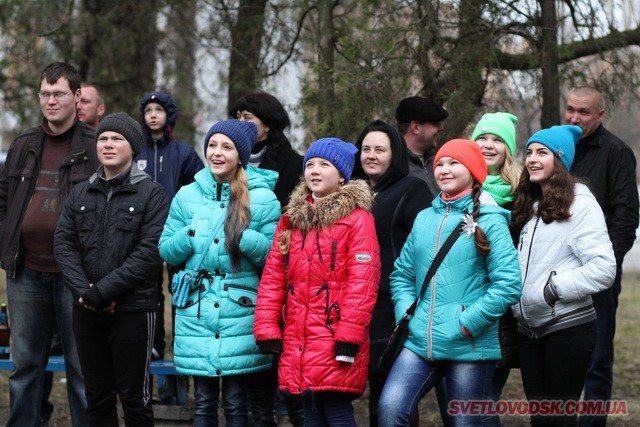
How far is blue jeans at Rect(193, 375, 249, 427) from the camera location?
5762 mm

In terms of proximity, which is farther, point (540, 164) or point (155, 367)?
point (155, 367)

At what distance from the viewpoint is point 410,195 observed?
5.97 m

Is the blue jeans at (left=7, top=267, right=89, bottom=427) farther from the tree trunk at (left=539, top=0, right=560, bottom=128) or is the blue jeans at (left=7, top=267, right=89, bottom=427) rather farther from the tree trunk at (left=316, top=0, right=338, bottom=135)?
the tree trunk at (left=539, top=0, right=560, bottom=128)

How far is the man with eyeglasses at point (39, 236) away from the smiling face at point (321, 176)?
1.48 meters

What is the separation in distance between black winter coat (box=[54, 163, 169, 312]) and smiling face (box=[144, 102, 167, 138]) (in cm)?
139

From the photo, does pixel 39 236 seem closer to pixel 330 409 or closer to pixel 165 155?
pixel 165 155

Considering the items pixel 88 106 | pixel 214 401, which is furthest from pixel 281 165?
pixel 88 106

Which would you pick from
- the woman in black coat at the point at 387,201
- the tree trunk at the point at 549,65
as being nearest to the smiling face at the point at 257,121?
the woman in black coat at the point at 387,201

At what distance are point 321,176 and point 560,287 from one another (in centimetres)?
139

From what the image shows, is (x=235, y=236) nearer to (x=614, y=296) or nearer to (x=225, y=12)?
(x=614, y=296)

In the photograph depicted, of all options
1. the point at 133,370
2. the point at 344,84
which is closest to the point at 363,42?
the point at 344,84

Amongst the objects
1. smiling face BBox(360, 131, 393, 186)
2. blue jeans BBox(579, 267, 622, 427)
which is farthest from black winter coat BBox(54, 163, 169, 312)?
blue jeans BBox(579, 267, 622, 427)

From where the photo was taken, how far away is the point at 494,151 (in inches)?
244

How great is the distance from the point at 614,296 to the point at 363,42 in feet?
8.26
